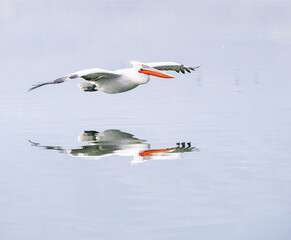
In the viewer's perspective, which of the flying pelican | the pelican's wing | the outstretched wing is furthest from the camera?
the pelican's wing

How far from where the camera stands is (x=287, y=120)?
59.7 feet

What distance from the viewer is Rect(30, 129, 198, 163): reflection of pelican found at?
15008 mm

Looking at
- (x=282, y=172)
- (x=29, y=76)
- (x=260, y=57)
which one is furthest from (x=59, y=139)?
(x=260, y=57)

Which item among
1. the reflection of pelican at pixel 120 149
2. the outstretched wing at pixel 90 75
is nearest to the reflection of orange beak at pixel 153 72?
the outstretched wing at pixel 90 75

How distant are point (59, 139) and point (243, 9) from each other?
49.4 m

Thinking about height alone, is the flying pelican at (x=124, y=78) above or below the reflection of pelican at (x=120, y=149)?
above

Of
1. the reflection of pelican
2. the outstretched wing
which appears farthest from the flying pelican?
the reflection of pelican

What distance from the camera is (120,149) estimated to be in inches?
610

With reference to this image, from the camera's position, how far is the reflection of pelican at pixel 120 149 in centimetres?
1501

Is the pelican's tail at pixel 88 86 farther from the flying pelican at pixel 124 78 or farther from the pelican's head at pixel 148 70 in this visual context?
the pelican's head at pixel 148 70

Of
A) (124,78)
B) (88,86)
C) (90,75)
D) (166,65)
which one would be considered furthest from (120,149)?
(166,65)

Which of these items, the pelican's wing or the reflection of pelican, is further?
the pelican's wing

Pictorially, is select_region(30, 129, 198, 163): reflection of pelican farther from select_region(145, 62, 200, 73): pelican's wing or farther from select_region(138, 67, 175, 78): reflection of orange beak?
select_region(145, 62, 200, 73): pelican's wing

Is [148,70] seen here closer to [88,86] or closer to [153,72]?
[153,72]
